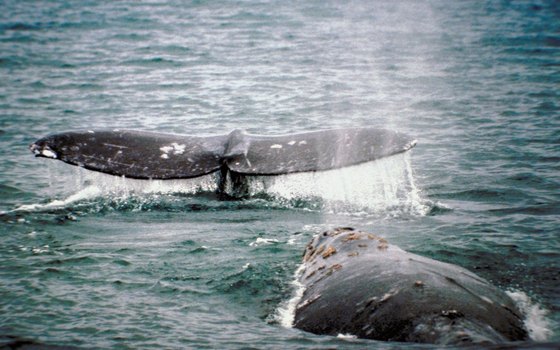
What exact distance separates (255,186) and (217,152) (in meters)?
0.91

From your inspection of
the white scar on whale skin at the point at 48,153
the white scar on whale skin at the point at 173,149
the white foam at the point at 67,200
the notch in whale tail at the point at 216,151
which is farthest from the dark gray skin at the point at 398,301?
the white foam at the point at 67,200

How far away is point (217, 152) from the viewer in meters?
7.32

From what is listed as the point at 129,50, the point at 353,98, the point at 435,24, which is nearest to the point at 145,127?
the point at 353,98

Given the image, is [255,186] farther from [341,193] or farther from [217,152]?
[341,193]

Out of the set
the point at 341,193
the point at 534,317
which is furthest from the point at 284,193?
the point at 534,317

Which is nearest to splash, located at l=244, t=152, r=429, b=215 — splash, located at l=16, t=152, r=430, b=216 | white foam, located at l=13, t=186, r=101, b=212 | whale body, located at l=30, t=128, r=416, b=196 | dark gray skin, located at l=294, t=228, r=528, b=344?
splash, located at l=16, t=152, r=430, b=216

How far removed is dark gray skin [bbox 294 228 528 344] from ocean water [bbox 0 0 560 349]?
15cm

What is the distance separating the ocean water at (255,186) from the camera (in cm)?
554

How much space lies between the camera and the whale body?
688 cm

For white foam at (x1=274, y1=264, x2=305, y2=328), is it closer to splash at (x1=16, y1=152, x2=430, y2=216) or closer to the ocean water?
the ocean water

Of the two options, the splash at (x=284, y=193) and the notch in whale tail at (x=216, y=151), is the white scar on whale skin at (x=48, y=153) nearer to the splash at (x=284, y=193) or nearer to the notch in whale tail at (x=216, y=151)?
the notch in whale tail at (x=216, y=151)

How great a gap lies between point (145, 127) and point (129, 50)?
439 inches

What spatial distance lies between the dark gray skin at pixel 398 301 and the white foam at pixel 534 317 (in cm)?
10

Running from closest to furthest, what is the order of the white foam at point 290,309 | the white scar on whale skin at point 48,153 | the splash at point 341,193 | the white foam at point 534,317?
the white foam at point 534,317
the white foam at point 290,309
the white scar on whale skin at point 48,153
the splash at point 341,193
